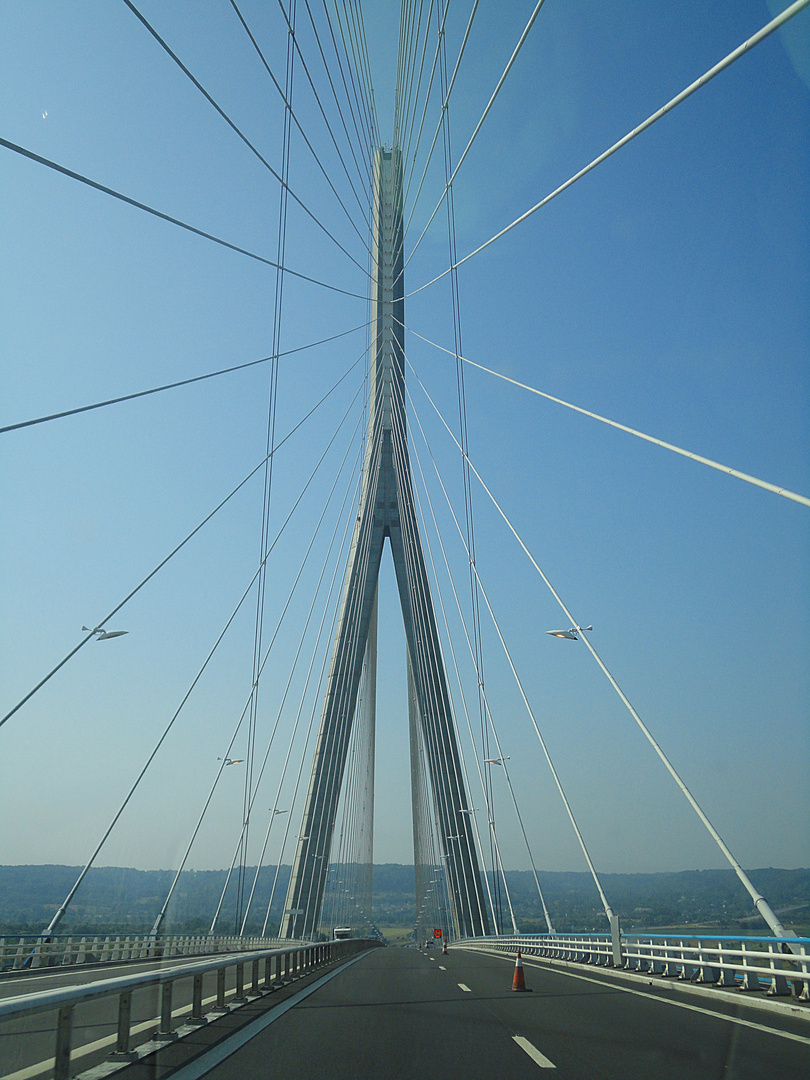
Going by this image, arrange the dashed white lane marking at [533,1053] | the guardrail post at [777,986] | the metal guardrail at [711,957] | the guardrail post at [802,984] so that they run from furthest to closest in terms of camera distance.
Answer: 1. the guardrail post at [777,986]
2. the metal guardrail at [711,957]
3. the guardrail post at [802,984]
4. the dashed white lane marking at [533,1053]

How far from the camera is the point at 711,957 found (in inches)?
631

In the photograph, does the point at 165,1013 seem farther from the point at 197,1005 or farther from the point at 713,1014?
the point at 713,1014

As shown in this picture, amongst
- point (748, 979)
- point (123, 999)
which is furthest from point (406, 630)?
point (123, 999)

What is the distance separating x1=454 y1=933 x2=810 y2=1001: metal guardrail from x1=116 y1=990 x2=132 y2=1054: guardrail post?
23.9ft

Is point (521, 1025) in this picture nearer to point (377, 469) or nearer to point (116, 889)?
point (116, 889)

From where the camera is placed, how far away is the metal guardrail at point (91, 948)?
22.6m

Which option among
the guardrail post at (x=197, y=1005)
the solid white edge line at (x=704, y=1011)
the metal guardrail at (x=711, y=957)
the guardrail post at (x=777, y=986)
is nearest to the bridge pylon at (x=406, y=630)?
the metal guardrail at (x=711, y=957)

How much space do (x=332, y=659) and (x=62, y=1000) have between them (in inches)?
1165

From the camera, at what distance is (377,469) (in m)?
34.7

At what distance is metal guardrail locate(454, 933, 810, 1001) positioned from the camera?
427 inches

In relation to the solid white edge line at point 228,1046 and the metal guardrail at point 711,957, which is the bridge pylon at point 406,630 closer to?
the metal guardrail at point 711,957

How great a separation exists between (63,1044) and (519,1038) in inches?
159

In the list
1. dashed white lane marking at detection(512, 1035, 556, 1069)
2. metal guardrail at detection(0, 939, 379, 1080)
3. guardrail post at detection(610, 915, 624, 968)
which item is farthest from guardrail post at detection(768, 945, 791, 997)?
metal guardrail at detection(0, 939, 379, 1080)

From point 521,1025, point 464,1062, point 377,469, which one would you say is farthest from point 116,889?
point 377,469
